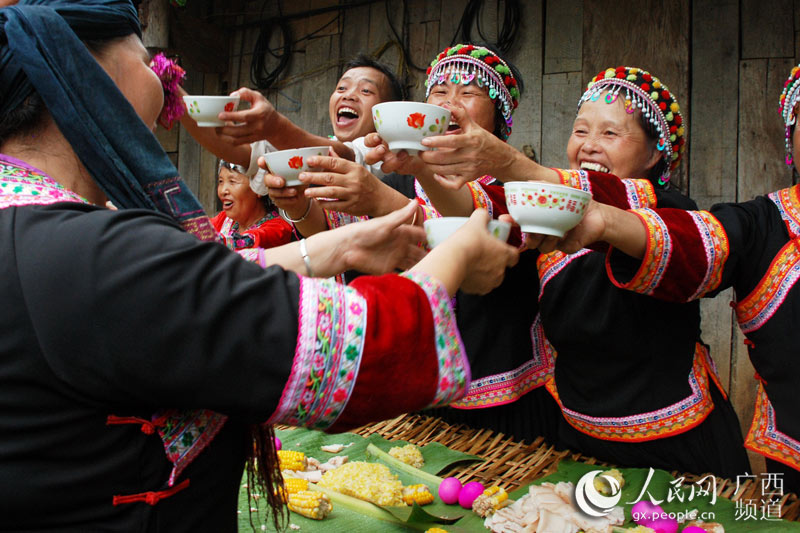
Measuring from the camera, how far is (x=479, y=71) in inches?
110

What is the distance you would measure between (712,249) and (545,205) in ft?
2.17

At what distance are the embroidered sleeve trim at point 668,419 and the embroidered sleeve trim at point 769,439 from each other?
171 mm

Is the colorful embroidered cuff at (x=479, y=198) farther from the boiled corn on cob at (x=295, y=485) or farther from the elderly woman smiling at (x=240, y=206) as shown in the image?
the elderly woman smiling at (x=240, y=206)

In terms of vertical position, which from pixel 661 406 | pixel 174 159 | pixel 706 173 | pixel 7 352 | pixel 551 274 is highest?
pixel 174 159

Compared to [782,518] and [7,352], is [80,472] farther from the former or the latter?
[782,518]

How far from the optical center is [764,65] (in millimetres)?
3502

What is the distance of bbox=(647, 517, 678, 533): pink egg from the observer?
1.66m

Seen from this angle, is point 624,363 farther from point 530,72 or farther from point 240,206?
point 240,206

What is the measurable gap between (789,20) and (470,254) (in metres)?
3.05

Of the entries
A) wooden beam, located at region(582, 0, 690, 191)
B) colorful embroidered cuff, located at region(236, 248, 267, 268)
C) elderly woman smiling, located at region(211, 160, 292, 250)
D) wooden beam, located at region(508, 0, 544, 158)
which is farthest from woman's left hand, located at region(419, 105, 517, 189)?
elderly woman smiling, located at region(211, 160, 292, 250)

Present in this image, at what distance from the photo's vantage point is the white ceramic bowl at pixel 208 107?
2.06 metres

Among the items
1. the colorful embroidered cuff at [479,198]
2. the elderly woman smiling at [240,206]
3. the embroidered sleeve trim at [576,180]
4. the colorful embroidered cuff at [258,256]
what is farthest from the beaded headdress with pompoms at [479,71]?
the elderly woman smiling at [240,206]

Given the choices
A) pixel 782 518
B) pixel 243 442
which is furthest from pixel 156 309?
pixel 782 518

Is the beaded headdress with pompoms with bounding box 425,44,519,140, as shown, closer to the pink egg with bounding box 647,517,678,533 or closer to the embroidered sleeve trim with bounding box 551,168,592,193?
the embroidered sleeve trim with bounding box 551,168,592,193
